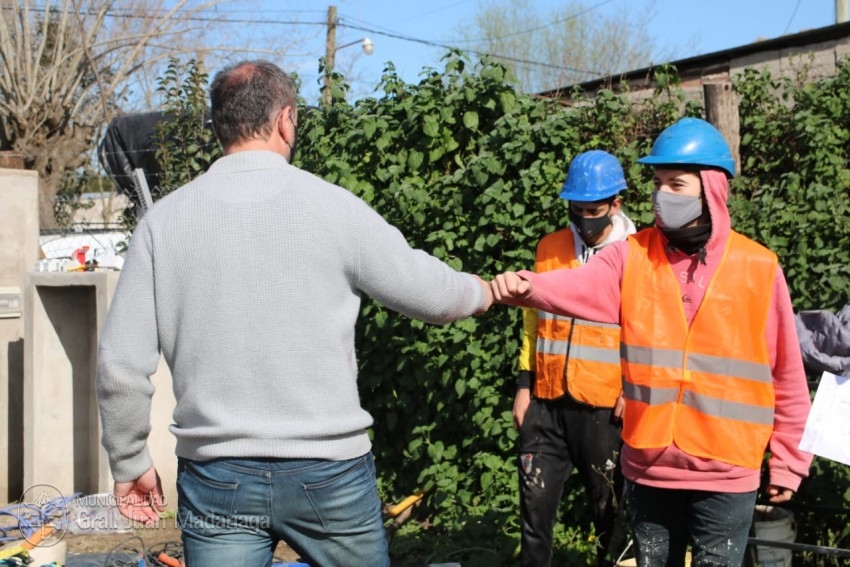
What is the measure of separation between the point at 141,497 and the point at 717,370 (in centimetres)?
191

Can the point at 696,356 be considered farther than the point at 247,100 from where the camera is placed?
Yes

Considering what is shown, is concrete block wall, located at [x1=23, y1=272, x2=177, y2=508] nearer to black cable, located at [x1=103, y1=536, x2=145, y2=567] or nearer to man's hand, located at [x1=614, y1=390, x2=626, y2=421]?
black cable, located at [x1=103, y1=536, x2=145, y2=567]

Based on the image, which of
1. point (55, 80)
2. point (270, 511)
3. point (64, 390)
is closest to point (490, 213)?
point (270, 511)

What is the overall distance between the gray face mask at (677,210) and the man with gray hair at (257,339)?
96 centimetres

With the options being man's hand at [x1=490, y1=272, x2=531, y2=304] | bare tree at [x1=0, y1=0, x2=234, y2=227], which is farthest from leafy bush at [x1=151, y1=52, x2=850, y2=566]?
bare tree at [x1=0, y1=0, x2=234, y2=227]

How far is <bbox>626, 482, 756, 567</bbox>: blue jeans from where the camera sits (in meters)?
3.22

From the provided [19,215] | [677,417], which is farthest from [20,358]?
[677,417]

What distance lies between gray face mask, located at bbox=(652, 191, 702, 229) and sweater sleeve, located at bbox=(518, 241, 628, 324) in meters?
0.22

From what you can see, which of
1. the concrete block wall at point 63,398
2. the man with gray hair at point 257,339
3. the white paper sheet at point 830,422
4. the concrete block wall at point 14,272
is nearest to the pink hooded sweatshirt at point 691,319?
the white paper sheet at point 830,422

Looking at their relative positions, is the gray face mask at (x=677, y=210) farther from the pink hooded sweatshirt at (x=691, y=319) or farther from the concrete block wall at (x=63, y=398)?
the concrete block wall at (x=63, y=398)

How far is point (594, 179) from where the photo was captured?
4738 mm

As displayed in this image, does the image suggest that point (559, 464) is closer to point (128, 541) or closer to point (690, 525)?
point (690, 525)

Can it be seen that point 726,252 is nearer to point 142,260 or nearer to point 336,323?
point 336,323

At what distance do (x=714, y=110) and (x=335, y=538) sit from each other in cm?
359
